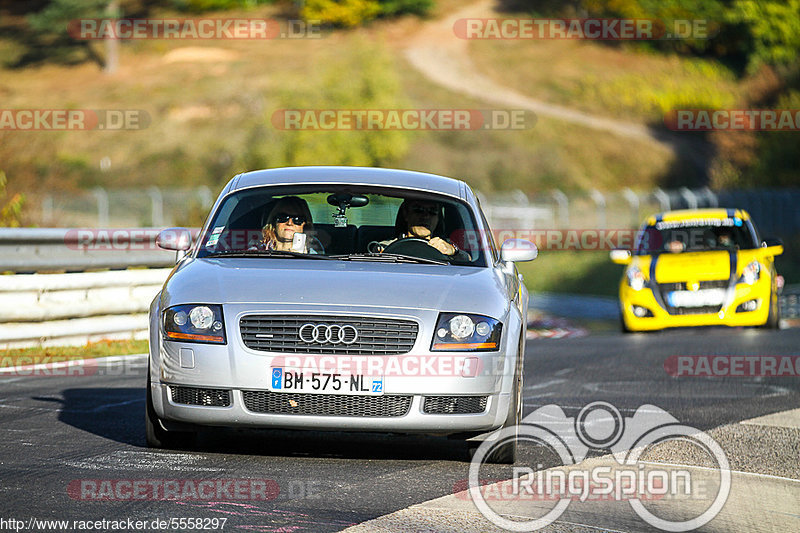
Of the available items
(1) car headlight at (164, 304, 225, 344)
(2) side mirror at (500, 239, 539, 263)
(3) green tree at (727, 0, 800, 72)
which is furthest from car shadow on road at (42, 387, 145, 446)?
(3) green tree at (727, 0, 800, 72)

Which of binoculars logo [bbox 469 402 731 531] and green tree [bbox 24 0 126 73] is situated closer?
binoculars logo [bbox 469 402 731 531]

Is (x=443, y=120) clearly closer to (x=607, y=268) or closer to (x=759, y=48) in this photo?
(x=759, y=48)

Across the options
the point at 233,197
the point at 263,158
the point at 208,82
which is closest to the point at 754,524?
the point at 233,197

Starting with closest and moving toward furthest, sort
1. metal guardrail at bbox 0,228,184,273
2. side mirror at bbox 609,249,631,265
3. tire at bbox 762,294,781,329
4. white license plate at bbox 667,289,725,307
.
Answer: metal guardrail at bbox 0,228,184,273 < white license plate at bbox 667,289,725,307 < tire at bbox 762,294,781,329 < side mirror at bbox 609,249,631,265

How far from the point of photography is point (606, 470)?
275 inches

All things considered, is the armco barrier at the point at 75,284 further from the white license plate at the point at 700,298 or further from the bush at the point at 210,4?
the bush at the point at 210,4

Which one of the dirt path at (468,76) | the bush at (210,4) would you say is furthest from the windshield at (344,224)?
the bush at (210,4)

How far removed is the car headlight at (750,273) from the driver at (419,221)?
31.7ft

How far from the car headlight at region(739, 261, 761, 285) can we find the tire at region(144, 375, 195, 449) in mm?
11256

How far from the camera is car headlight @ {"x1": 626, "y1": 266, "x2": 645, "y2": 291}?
17703 millimetres

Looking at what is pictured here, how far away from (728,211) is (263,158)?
36793 millimetres

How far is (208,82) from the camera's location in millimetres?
79375

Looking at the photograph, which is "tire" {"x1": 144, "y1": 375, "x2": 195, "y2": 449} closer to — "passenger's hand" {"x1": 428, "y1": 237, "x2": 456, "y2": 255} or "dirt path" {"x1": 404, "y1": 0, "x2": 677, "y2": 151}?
"passenger's hand" {"x1": 428, "y1": 237, "x2": 456, "y2": 255}

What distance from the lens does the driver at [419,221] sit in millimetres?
8352
